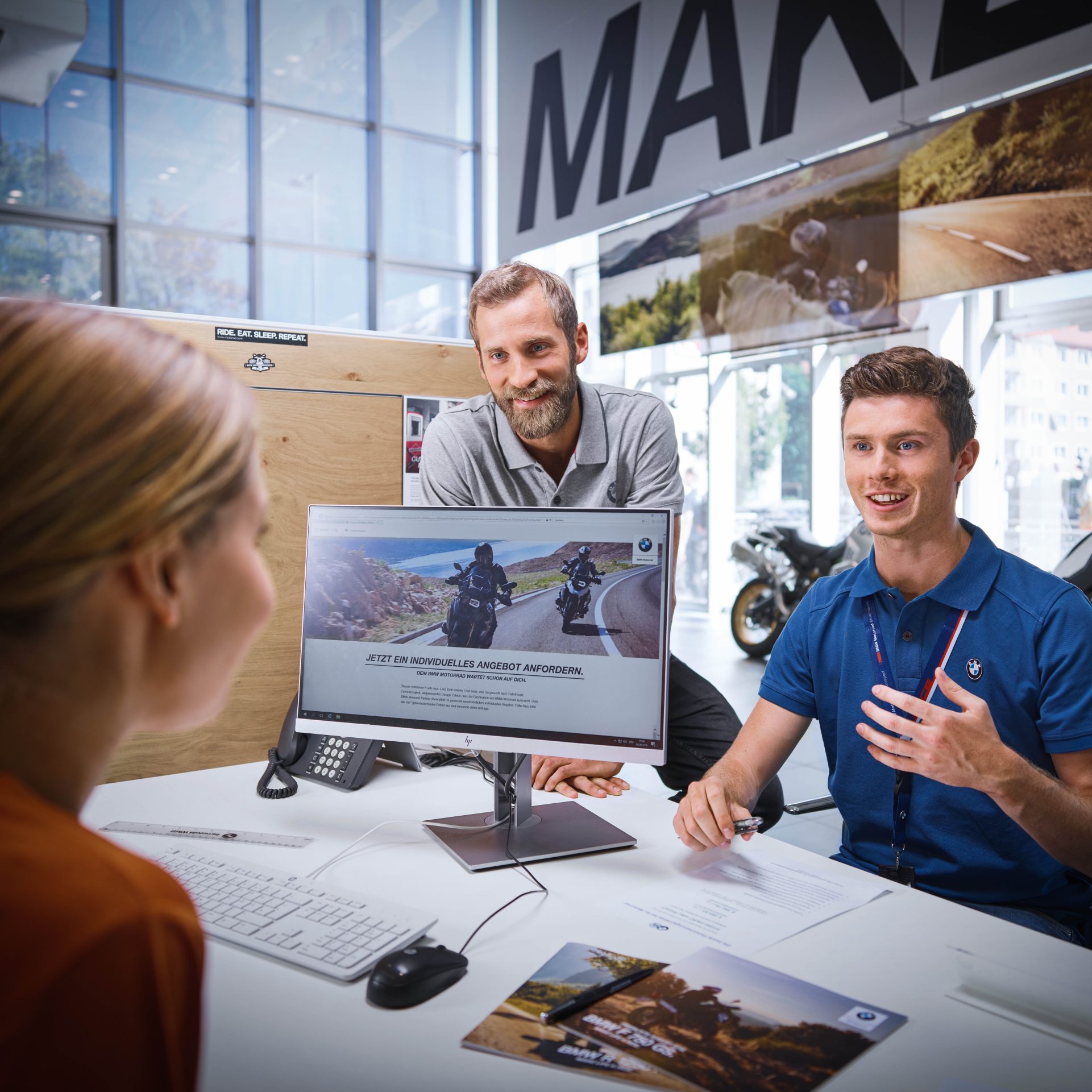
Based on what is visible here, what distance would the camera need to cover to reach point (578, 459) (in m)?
2.06

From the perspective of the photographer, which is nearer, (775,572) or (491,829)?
(491,829)

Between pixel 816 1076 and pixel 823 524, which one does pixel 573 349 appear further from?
pixel 823 524

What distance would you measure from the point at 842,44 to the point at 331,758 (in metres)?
4.38

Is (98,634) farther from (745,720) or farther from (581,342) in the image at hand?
(745,720)

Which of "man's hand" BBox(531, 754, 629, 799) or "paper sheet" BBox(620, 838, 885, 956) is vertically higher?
"man's hand" BBox(531, 754, 629, 799)

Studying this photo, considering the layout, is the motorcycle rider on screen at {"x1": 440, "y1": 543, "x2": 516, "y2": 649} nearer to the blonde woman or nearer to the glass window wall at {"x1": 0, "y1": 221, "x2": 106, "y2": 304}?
the blonde woman

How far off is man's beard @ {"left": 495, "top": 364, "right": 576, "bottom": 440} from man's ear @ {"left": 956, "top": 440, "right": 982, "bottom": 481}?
0.84 meters

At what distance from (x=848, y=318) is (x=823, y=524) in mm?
1796

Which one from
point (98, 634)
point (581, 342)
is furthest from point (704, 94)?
point (98, 634)

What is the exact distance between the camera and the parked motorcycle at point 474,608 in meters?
1.34

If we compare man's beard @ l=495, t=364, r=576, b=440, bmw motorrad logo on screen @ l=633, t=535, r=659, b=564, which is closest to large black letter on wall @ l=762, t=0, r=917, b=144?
man's beard @ l=495, t=364, r=576, b=440

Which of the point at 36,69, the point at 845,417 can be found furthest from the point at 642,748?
the point at 36,69

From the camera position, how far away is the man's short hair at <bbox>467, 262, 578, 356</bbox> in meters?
1.98

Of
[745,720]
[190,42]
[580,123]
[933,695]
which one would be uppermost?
[190,42]
